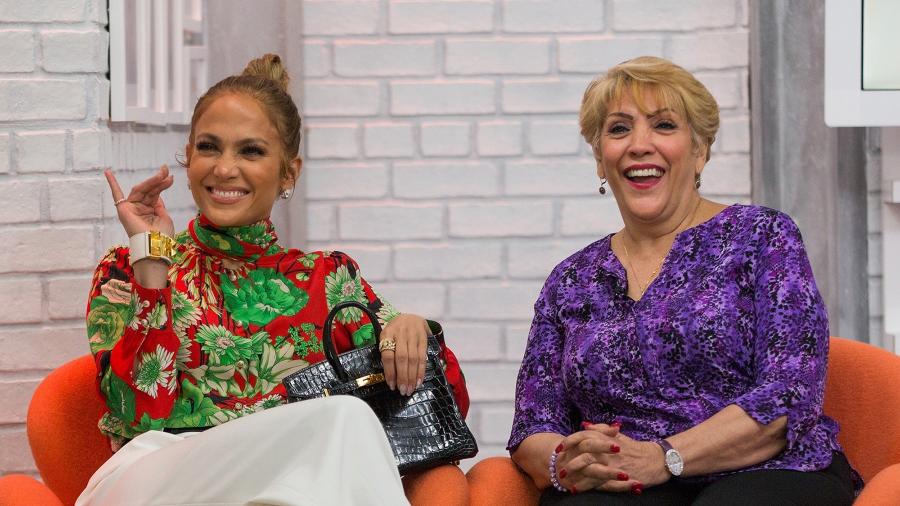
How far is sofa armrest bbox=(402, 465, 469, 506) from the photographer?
2.20 metres

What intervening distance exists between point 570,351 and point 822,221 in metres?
1.14

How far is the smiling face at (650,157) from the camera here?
2.44 metres

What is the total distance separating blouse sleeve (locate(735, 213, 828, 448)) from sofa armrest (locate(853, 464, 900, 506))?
177 millimetres

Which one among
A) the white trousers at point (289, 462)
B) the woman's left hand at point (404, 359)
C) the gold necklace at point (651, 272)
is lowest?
the white trousers at point (289, 462)

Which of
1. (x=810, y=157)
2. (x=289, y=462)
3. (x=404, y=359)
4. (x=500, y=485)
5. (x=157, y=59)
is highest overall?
(x=157, y=59)

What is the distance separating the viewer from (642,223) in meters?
2.50

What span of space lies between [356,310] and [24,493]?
2.44 feet

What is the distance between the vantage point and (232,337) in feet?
7.89

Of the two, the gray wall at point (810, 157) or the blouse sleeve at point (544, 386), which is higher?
the gray wall at point (810, 157)

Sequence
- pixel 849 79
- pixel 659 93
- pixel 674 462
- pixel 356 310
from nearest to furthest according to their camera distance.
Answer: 1. pixel 674 462
2. pixel 659 93
3. pixel 356 310
4. pixel 849 79

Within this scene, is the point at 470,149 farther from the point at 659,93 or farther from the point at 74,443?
the point at 74,443

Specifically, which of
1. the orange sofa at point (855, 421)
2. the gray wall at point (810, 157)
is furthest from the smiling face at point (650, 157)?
the gray wall at point (810, 157)

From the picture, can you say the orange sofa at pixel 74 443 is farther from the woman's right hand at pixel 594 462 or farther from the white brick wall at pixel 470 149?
the white brick wall at pixel 470 149

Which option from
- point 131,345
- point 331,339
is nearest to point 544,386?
point 331,339
